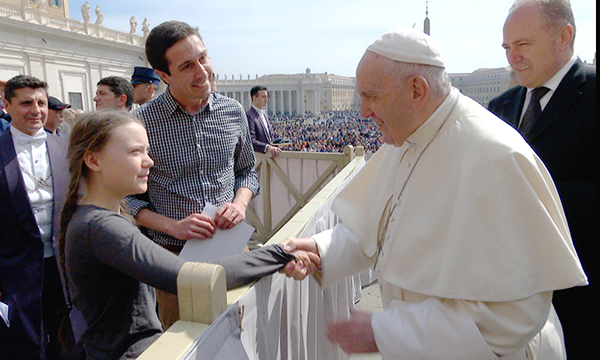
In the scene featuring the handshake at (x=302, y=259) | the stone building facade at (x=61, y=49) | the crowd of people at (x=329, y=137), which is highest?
the stone building facade at (x=61, y=49)

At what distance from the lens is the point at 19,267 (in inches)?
98.0

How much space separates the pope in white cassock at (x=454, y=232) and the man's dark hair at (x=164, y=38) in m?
1.05

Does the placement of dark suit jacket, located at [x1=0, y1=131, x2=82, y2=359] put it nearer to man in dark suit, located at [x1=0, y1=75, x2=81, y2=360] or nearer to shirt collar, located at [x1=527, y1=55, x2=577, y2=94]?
man in dark suit, located at [x1=0, y1=75, x2=81, y2=360]

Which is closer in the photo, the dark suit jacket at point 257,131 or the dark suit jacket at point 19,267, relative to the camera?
the dark suit jacket at point 19,267

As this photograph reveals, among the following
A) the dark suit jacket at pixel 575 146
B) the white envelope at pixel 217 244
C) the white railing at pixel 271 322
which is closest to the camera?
the white railing at pixel 271 322

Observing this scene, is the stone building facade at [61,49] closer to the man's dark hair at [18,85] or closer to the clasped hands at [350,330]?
the man's dark hair at [18,85]

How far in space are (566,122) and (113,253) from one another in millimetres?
2052

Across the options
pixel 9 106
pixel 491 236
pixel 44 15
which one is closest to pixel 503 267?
pixel 491 236

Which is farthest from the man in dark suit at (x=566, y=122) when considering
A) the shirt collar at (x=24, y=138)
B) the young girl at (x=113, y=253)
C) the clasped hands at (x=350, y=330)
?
the shirt collar at (x=24, y=138)

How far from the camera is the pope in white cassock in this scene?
1.23 metres

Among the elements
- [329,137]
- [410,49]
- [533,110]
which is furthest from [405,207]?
[329,137]

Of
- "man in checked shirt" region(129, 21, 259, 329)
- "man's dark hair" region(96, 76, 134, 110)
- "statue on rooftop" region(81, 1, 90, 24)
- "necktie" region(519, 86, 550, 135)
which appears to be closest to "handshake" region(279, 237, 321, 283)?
"man in checked shirt" region(129, 21, 259, 329)

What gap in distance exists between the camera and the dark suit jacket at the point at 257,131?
5883 mm

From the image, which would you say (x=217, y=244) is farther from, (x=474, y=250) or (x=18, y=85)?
(x=18, y=85)
